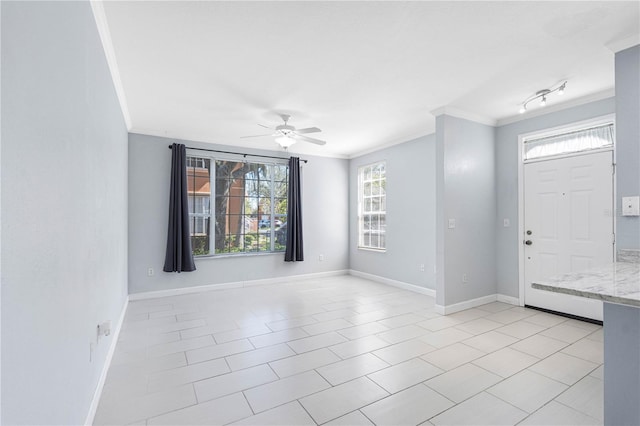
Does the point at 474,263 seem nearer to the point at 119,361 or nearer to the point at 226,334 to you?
the point at 226,334

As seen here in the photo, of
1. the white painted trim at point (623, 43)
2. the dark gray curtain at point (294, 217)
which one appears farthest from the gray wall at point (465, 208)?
the dark gray curtain at point (294, 217)

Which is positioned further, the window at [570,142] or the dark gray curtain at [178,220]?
the dark gray curtain at [178,220]

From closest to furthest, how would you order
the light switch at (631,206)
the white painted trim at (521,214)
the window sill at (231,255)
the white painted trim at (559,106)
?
1. the light switch at (631,206)
2. the white painted trim at (559,106)
3. the white painted trim at (521,214)
4. the window sill at (231,255)

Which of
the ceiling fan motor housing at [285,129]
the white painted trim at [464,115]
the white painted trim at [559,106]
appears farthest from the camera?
the ceiling fan motor housing at [285,129]

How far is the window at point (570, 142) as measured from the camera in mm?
3529

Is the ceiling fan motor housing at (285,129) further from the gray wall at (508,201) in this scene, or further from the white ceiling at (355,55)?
the gray wall at (508,201)

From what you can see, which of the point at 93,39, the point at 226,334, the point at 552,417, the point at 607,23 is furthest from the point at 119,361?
the point at 607,23

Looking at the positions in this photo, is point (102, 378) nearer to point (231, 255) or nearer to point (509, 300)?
point (231, 255)

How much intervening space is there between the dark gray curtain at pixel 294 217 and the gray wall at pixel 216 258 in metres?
0.24

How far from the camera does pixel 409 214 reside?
206 inches

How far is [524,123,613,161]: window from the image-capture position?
3.53 metres

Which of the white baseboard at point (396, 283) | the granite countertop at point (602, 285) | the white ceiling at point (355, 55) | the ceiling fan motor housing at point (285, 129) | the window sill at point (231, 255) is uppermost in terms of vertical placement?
the white ceiling at point (355, 55)

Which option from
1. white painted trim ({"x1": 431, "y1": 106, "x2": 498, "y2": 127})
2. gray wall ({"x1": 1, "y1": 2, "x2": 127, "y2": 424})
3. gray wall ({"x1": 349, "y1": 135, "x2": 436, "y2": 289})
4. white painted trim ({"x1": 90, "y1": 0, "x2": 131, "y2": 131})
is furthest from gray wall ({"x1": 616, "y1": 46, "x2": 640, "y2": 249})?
white painted trim ({"x1": 90, "y1": 0, "x2": 131, "y2": 131})

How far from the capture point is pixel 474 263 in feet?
13.9
